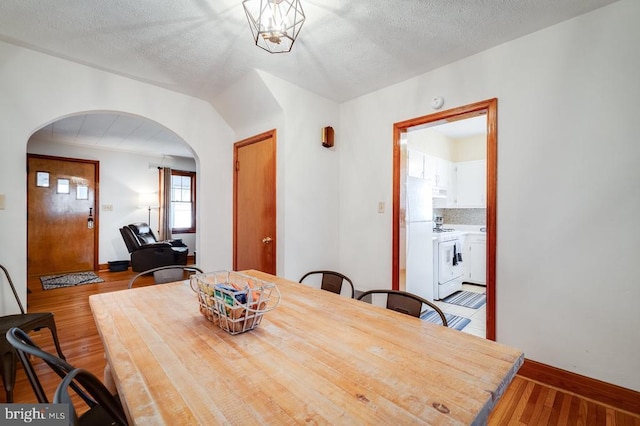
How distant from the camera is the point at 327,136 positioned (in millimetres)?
3131

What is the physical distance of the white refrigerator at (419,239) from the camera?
9.75ft

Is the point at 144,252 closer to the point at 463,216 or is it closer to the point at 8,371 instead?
the point at 8,371

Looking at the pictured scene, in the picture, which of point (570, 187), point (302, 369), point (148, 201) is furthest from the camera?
point (148, 201)

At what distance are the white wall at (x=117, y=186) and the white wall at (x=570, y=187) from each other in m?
6.24

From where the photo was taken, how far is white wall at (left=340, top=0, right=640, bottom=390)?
5.62 feet

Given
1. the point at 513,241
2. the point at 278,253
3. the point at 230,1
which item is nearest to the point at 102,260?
the point at 278,253

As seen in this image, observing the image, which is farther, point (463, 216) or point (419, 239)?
point (463, 216)

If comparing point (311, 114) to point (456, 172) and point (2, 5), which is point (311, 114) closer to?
point (2, 5)

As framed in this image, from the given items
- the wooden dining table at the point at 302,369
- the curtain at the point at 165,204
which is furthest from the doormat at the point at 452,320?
the curtain at the point at 165,204

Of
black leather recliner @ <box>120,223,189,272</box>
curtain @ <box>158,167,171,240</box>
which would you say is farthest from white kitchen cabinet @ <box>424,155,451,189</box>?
curtain @ <box>158,167,171,240</box>

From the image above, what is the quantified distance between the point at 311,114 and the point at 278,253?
156 centimetres

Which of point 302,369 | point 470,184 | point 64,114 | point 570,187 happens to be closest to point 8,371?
point 64,114

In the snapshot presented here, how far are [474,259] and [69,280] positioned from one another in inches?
264

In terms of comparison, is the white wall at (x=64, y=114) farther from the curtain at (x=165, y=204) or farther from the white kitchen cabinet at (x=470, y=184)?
the white kitchen cabinet at (x=470, y=184)
